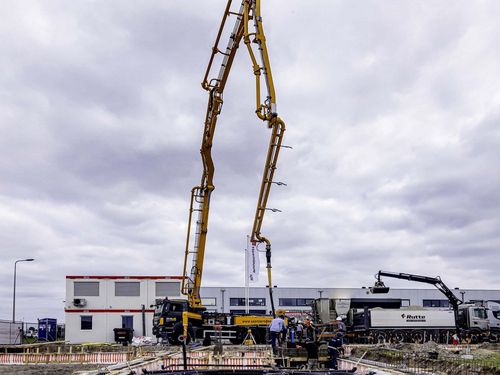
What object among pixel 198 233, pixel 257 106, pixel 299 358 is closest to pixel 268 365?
pixel 299 358

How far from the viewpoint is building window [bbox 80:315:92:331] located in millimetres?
51688

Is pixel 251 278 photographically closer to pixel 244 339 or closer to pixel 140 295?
pixel 244 339

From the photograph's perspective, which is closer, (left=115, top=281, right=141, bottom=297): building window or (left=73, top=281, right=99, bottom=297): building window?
(left=73, top=281, right=99, bottom=297): building window

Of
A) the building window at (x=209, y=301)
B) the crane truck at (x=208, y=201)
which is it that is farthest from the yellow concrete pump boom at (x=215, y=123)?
the building window at (x=209, y=301)

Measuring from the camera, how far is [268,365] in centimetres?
2505

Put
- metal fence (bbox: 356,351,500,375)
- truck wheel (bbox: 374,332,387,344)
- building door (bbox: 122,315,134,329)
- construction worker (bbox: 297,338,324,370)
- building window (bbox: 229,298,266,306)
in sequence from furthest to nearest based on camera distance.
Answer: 1. building window (bbox: 229,298,266,306)
2. building door (bbox: 122,315,134,329)
3. truck wheel (bbox: 374,332,387,344)
4. construction worker (bbox: 297,338,324,370)
5. metal fence (bbox: 356,351,500,375)

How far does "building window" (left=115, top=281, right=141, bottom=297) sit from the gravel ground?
23.5m

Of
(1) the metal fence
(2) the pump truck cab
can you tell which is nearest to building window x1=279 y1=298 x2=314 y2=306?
(2) the pump truck cab

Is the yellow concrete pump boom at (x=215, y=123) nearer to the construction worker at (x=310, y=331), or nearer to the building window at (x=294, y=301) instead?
the construction worker at (x=310, y=331)

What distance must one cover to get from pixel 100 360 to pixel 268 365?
9248 mm

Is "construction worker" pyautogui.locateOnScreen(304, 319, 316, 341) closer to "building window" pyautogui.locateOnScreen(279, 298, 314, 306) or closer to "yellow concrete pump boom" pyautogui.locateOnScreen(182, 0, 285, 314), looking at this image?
A: "yellow concrete pump boom" pyautogui.locateOnScreen(182, 0, 285, 314)

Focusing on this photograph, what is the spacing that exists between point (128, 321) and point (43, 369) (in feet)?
82.8

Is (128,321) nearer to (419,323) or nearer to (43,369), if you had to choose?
(419,323)

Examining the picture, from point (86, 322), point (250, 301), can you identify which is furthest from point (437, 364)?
point (250, 301)
